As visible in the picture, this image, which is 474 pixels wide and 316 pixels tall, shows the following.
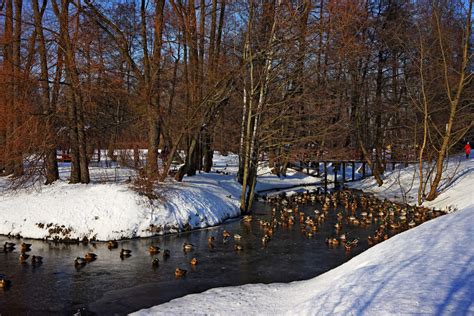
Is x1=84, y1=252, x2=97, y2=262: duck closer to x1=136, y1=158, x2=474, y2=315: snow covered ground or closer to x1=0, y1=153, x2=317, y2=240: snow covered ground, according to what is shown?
x1=0, y1=153, x2=317, y2=240: snow covered ground

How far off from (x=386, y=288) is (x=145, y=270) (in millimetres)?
6725

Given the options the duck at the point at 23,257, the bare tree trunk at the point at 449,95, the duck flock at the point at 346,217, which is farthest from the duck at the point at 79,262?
the bare tree trunk at the point at 449,95

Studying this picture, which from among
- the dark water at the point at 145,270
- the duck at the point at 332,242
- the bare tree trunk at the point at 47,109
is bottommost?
the dark water at the point at 145,270

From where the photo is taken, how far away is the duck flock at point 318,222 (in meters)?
14.0

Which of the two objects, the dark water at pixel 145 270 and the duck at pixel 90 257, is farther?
the duck at pixel 90 257

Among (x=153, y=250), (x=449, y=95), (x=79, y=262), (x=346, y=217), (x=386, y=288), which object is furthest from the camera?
(x=449, y=95)

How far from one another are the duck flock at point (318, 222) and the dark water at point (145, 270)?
0.68 feet

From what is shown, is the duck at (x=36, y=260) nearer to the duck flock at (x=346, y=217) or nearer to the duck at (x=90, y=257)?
the duck at (x=90, y=257)

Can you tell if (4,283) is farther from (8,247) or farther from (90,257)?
(8,247)

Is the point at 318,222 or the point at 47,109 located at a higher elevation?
the point at 47,109

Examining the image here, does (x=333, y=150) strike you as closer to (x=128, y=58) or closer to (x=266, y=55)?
(x=266, y=55)

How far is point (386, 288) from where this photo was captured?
26.9ft

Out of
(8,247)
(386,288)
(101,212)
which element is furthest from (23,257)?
(386,288)

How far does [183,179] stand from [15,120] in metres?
8.44
